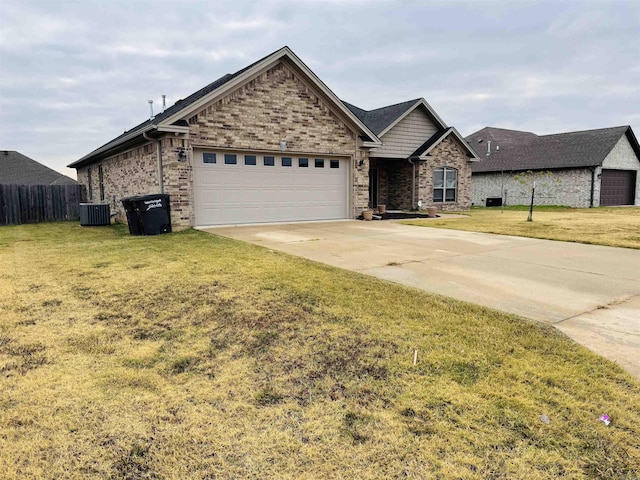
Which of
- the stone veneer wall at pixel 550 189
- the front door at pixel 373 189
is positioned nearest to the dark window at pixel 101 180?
the front door at pixel 373 189

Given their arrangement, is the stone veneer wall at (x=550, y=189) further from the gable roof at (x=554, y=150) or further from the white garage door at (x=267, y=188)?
the white garage door at (x=267, y=188)

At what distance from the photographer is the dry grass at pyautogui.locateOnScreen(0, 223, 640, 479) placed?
2.22m

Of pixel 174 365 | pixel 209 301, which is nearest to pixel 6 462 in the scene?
pixel 174 365

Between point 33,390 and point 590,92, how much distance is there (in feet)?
115

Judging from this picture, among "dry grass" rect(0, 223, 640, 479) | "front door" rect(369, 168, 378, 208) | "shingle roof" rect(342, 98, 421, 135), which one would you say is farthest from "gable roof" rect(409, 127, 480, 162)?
"dry grass" rect(0, 223, 640, 479)

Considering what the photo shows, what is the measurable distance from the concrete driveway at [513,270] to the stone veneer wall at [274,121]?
3.20 meters

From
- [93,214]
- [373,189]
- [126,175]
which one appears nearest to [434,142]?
[373,189]

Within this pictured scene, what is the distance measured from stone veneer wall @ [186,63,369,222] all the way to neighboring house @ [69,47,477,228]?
1.3 inches

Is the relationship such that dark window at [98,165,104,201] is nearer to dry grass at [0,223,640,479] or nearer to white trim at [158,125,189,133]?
white trim at [158,125,189,133]

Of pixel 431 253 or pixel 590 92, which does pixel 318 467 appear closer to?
pixel 431 253

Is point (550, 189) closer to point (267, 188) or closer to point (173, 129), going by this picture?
point (267, 188)

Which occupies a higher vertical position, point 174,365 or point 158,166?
point 158,166

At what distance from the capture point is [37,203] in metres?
19.2

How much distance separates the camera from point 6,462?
2.18 metres
